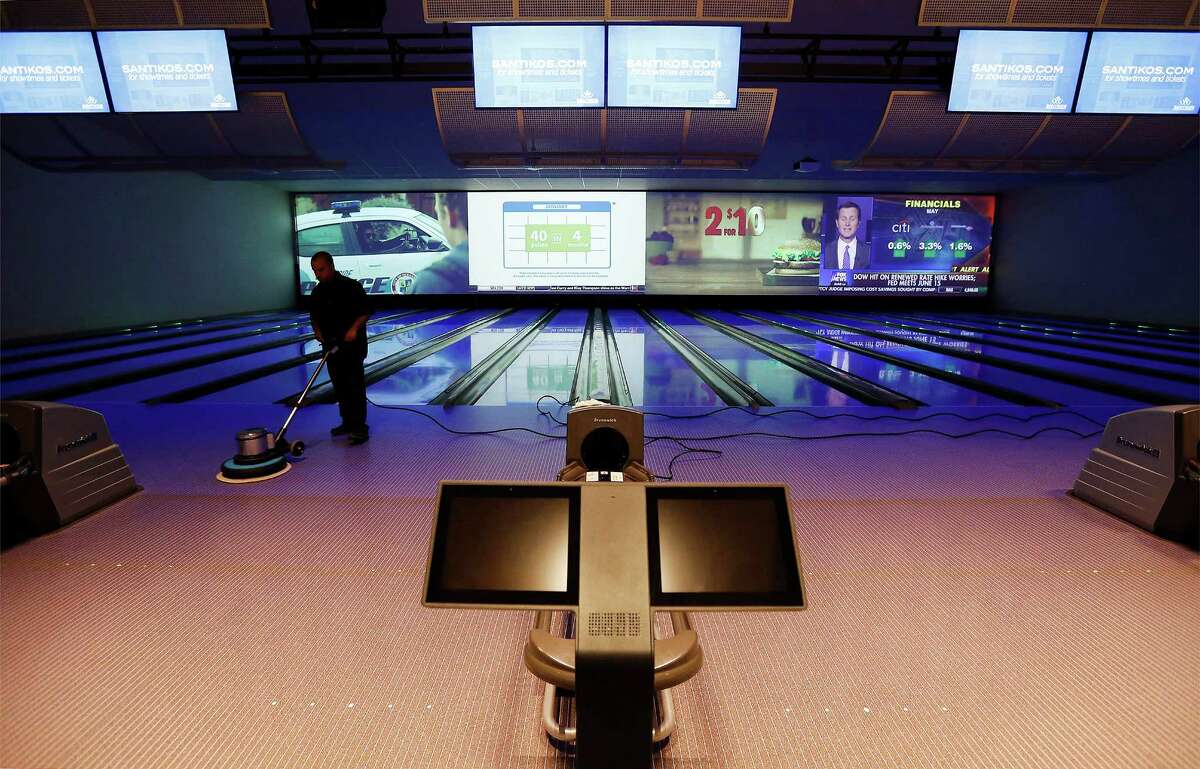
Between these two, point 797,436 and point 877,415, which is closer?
point 797,436

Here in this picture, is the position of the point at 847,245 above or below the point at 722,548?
above

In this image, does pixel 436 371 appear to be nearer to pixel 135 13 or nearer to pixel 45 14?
pixel 135 13

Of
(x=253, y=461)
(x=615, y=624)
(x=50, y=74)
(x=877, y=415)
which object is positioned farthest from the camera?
(x=50, y=74)

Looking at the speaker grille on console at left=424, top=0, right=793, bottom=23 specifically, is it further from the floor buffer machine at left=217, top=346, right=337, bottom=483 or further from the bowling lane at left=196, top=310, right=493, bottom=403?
the floor buffer machine at left=217, top=346, right=337, bottom=483

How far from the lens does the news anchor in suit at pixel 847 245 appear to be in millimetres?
13188

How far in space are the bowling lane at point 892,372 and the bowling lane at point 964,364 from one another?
0.33ft

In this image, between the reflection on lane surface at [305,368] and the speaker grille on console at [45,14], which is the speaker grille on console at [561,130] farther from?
the speaker grille on console at [45,14]

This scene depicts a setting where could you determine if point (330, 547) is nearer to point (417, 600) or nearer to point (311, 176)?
point (417, 600)

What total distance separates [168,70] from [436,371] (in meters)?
4.03

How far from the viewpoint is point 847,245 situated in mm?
13320

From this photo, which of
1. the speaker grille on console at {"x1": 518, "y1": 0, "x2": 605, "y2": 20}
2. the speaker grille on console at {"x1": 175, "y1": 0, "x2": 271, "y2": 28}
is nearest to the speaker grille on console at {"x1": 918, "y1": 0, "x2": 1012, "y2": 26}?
the speaker grille on console at {"x1": 518, "y1": 0, "x2": 605, "y2": 20}

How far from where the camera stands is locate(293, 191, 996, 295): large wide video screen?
1310 cm

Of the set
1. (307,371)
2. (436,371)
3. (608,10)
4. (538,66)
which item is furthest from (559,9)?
(307,371)

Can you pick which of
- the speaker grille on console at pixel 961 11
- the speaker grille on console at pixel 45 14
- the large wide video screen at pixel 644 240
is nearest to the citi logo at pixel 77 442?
the speaker grille on console at pixel 45 14
